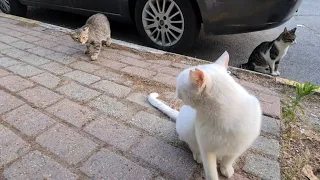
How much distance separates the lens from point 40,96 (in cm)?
241

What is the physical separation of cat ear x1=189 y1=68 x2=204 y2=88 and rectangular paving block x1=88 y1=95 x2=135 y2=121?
1.07 metres

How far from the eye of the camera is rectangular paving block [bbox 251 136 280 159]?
181 centimetres

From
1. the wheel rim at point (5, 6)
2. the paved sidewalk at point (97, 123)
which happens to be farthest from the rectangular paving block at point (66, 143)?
the wheel rim at point (5, 6)

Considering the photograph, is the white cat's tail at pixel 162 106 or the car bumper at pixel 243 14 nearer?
the white cat's tail at pixel 162 106

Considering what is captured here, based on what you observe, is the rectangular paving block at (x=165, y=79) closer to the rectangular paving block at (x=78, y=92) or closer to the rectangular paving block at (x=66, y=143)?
the rectangular paving block at (x=78, y=92)

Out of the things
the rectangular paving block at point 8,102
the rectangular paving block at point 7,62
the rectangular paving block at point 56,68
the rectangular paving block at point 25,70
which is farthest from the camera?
the rectangular paving block at point 7,62

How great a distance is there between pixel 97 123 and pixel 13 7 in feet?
15.1

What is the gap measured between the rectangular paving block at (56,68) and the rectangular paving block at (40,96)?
406 millimetres

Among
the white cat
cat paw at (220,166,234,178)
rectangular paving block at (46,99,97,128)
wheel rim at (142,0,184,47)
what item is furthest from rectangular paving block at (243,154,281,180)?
wheel rim at (142,0,184,47)

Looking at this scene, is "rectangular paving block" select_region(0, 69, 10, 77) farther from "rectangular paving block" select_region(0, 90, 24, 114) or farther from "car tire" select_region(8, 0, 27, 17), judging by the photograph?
"car tire" select_region(8, 0, 27, 17)

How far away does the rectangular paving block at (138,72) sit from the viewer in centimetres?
286

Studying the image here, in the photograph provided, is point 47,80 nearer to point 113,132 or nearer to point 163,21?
point 113,132

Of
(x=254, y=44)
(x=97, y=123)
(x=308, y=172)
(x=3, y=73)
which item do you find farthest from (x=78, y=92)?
(x=254, y=44)

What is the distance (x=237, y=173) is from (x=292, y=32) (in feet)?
8.26
